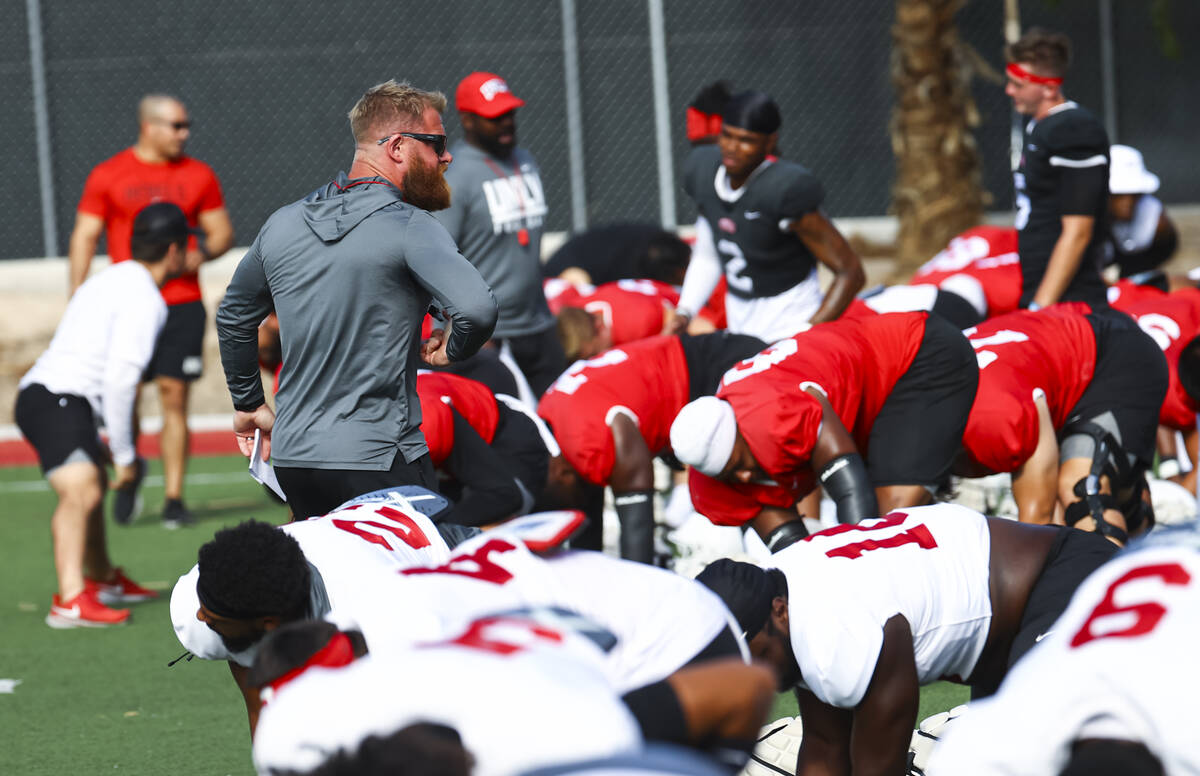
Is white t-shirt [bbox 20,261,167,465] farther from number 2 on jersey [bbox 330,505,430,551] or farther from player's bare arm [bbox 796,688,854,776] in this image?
player's bare arm [bbox 796,688,854,776]

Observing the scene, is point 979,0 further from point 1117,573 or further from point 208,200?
point 1117,573

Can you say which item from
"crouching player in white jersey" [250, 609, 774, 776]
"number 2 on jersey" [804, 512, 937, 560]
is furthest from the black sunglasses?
"crouching player in white jersey" [250, 609, 774, 776]

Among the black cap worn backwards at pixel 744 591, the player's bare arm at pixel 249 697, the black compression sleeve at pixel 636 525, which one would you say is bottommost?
the black compression sleeve at pixel 636 525

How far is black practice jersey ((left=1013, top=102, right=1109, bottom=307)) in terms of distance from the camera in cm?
651

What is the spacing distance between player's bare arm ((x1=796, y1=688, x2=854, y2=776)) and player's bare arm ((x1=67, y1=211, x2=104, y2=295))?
21.4ft

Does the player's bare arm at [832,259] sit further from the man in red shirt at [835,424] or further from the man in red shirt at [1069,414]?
the man in red shirt at [835,424]

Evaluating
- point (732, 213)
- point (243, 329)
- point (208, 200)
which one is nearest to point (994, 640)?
point (243, 329)

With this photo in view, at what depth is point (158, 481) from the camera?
1072cm

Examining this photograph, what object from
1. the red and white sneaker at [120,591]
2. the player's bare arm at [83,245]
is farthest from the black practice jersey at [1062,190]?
the player's bare arm at [83,245]

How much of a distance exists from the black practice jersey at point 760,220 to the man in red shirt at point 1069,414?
43.8 inches

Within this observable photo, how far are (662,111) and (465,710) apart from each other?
1086 cm

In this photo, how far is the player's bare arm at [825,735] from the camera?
3602 mm

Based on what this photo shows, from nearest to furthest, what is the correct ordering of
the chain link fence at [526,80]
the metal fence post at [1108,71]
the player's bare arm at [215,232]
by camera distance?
the player's bare arm at [215,232] < the metal fence post at [1108,71] < the chain link fence at [526,80]

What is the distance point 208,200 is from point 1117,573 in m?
7.49
